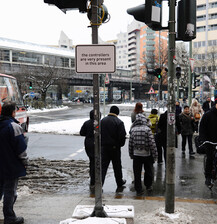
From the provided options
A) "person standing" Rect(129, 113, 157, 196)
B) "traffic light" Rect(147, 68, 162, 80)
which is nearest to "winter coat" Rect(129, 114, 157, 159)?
"person standing" Rect(129, 113, 157, 196)

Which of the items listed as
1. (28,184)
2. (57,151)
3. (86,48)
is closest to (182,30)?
(86,48)

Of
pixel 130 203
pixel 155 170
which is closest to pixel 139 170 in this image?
pixel 130 203

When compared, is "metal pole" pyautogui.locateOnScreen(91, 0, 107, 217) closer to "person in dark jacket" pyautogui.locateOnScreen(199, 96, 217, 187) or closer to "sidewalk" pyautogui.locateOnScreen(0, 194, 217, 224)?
"sidewalk" pyautogui.locateOnScreen(0, 194, 217, 224)

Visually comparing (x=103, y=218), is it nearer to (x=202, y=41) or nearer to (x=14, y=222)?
(x=14, y=222)

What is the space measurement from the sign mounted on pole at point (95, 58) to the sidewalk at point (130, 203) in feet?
7.10

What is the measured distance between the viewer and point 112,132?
19.9 feet

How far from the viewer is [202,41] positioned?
77.6 meters

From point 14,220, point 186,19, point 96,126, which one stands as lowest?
point 14,220

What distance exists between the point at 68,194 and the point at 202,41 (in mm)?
78514

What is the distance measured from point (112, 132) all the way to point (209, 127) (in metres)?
1.91

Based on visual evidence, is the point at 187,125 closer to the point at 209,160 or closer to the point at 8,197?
the point at 209,160

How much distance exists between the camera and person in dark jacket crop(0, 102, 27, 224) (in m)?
4.11

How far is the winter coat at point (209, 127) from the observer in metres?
5.77

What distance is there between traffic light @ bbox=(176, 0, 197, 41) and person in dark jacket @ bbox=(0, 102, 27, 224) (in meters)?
2.69
